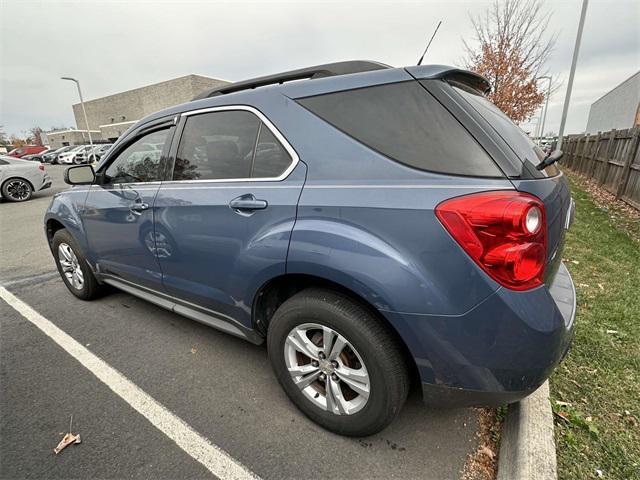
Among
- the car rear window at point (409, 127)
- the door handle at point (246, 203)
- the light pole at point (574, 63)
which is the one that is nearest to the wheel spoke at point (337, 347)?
the door handle at point (246, 203)

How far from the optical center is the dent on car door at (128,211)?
259 cm

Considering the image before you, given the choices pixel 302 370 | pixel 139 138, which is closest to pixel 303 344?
pixel 302 370

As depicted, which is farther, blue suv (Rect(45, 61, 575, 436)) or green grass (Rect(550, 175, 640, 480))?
green grass (Rect(550, 175, 640, 480))

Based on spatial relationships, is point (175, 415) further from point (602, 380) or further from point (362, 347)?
point (602, 380)

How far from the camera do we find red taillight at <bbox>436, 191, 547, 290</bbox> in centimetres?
135

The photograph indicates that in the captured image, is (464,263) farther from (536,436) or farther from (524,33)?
(524,33)

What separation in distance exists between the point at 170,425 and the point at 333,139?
191 cm

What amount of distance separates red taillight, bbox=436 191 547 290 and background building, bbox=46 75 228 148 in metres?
44.7

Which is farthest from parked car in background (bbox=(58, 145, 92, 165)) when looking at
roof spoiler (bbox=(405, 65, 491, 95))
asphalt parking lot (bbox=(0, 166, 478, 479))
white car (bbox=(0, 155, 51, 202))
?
roof spoiler (bbox=(405, 65, 491, 95))

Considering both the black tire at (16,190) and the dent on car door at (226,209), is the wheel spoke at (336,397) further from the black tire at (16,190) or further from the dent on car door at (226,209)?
the black tire at (16,190)

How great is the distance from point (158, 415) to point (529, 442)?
82.2 inches

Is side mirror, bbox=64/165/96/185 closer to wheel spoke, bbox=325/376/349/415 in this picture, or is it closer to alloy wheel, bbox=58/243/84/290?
alloy wheel, bbox=58/243/84/290

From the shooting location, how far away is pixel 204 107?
7.73ft

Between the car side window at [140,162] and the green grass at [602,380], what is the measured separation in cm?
307
